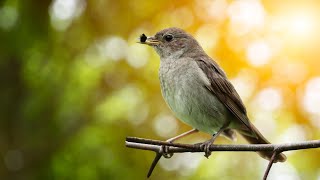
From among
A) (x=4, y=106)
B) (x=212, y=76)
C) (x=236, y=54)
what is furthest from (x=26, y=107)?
(x=212, y=76)

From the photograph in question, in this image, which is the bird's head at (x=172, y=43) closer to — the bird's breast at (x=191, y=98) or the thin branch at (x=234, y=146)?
the bird's breast at (x=191, y=98)

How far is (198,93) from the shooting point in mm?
3141

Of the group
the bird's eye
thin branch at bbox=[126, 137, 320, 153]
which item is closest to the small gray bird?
the bird's eye

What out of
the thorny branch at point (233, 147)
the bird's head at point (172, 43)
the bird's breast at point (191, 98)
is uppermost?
the bird's head at point (172, 43)

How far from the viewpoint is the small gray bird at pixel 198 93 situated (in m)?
3.00

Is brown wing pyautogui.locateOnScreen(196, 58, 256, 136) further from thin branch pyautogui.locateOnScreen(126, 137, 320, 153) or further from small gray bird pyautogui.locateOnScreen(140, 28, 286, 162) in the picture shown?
thin branch pyautogui.locateOnScreen(126, 137, 320, 153)

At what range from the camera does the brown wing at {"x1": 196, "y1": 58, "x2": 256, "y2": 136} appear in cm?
296

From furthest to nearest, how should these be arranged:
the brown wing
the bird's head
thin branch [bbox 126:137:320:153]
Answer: the bird's head, the brown wing, thin branch [bbox 126:137:320:153]

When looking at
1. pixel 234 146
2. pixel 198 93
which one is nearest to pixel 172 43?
pixel 198 93

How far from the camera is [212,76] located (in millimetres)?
3246

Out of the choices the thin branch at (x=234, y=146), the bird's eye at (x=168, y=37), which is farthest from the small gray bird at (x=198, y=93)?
the thin branch at (x=234, y=146)

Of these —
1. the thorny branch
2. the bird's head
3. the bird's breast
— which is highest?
the bird's head

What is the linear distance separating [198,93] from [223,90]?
150 millimetres

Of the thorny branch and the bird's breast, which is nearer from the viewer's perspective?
the thorny branch
